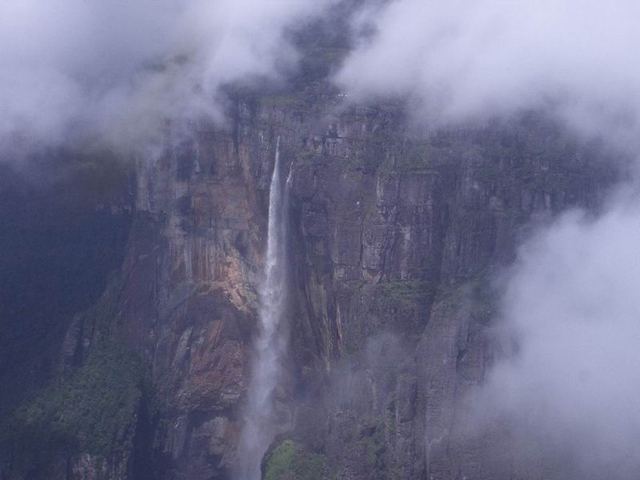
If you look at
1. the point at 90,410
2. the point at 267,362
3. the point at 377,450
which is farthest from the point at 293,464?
the point at 90,410

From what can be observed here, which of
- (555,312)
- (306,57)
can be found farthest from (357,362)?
(306,57)

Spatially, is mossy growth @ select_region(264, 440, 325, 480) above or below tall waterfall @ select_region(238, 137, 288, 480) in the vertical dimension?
below

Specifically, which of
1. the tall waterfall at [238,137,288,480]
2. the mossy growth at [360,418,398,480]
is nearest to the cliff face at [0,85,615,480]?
the mossy growth at [360,418,398,480]

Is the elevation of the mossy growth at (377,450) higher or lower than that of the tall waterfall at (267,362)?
lower

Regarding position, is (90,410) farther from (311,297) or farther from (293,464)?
(311,297)

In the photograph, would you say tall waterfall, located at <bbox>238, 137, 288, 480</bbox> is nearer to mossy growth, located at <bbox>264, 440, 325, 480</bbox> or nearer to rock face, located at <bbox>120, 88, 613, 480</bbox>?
rock face, located at <bbox>120, 88, 613, 480</bbox>

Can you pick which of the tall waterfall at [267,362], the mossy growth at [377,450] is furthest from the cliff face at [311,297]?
the tall waterfall at [267,362]

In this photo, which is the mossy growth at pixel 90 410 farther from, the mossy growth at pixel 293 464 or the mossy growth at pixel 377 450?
the mossy growth at pixel 377 450
